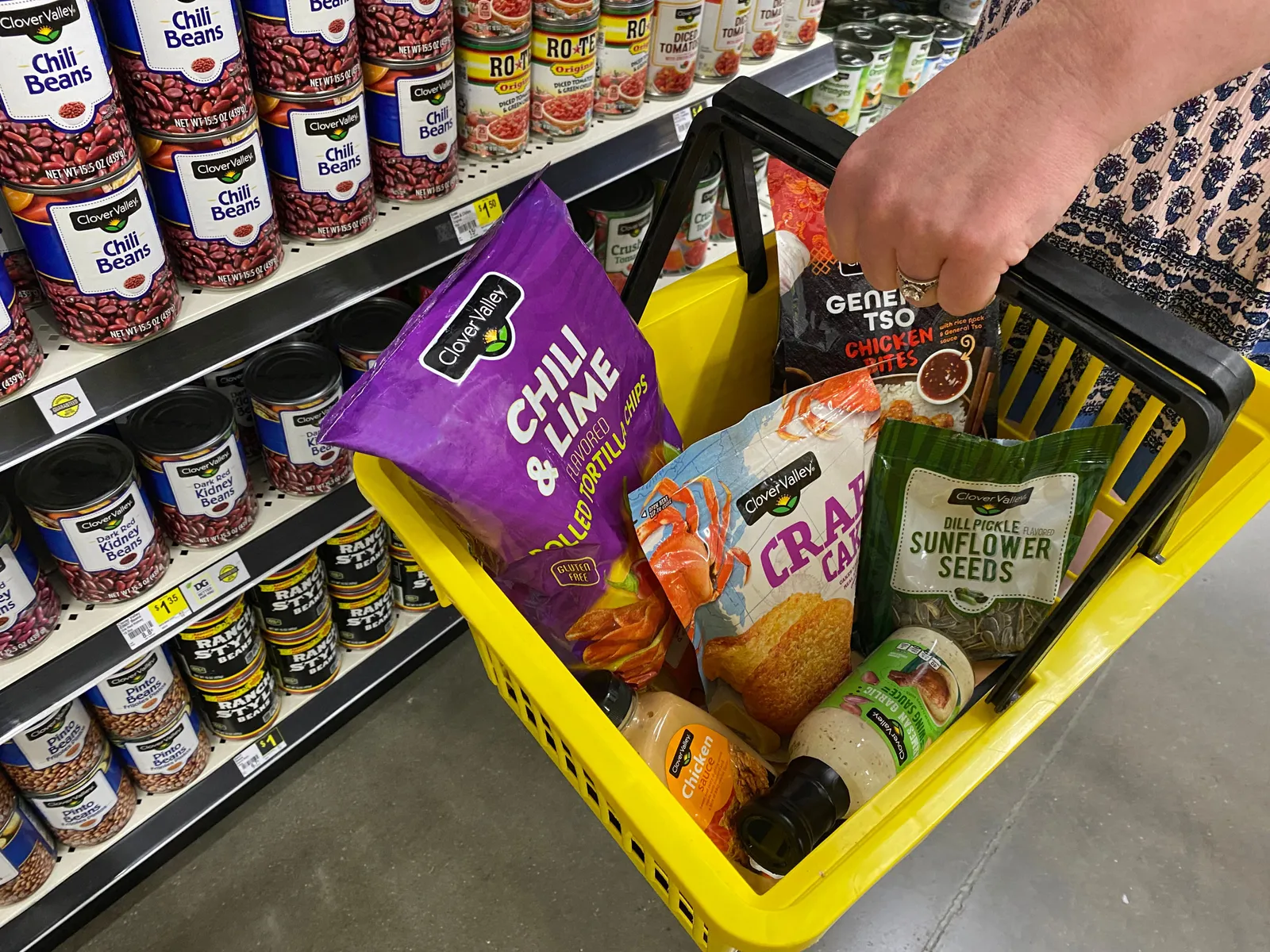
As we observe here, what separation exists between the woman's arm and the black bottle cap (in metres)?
0.38

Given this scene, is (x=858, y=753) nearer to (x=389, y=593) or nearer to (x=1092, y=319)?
(x=1092, y=319)

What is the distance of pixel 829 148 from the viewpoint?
0.71 meters

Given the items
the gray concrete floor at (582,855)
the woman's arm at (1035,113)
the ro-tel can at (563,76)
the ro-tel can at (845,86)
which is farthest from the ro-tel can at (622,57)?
the gray concrete floor at (582,855)

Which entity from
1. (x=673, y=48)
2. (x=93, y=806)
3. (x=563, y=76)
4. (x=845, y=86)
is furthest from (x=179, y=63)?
(x=845, y=86)

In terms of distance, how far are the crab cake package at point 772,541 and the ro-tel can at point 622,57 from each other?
61cm

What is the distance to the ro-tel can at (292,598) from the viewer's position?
1.35m

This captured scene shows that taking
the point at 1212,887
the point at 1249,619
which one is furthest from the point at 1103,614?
the point at 1249,619

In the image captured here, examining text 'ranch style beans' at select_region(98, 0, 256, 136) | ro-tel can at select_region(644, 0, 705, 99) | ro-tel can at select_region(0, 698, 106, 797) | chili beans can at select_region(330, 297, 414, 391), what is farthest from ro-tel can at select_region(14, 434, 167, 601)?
ro-tel can at select_region(644, 0, 705, 99)

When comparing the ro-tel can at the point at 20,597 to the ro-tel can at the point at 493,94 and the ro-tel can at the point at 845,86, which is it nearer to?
the ro-tel can at the point at 493,94

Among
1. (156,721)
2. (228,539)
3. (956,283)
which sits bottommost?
(156,721)

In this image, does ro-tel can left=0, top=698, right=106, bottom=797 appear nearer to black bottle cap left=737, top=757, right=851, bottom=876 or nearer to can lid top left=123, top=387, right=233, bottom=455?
can lid top left=123, top=387, right=233, bottom=455

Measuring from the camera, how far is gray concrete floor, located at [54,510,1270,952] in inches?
57.3

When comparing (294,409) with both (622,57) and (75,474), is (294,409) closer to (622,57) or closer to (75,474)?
(75,474)

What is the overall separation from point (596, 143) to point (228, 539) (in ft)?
2.40
